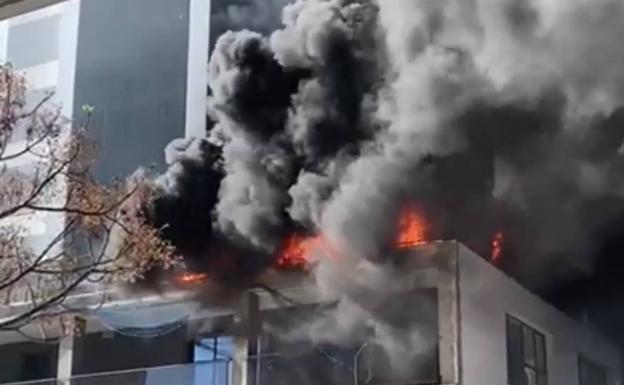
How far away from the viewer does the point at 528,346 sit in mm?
3738

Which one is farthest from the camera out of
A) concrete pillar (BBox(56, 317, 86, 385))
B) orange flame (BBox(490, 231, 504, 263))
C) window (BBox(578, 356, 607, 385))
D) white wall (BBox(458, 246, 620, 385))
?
concrete pillar (BBox(56, 317, 86, 385))

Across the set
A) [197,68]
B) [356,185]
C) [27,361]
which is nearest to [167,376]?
[27,361]

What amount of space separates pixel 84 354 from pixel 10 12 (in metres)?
1.55

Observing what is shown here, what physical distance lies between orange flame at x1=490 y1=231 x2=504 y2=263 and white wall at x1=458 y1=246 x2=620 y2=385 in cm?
3

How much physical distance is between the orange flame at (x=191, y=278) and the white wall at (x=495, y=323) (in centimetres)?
111

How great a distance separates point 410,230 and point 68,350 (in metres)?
1.61

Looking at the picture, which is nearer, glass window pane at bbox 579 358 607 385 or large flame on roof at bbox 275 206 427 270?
glass window pane at bbox 579 358 607 385

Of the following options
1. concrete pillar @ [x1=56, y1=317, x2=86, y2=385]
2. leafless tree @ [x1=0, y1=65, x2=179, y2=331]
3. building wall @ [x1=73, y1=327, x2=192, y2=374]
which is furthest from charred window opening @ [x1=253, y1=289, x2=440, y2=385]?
concrete pillar @ [x1=56, y1=317, x2=86, y2=385]

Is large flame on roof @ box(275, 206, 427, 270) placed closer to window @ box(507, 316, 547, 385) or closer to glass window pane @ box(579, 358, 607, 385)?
window @ box(507, 316, 547, 385)

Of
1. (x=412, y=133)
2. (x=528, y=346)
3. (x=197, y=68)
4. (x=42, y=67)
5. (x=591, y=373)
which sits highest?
(x=42, y=67)

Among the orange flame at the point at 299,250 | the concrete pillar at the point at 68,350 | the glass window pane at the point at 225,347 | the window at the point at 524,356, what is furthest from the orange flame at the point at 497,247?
the concrete pillar at the point at 68,350

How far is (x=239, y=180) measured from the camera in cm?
435

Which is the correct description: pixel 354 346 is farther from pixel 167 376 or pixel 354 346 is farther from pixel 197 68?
pixel 197 68

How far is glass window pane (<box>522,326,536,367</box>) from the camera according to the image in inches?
147
